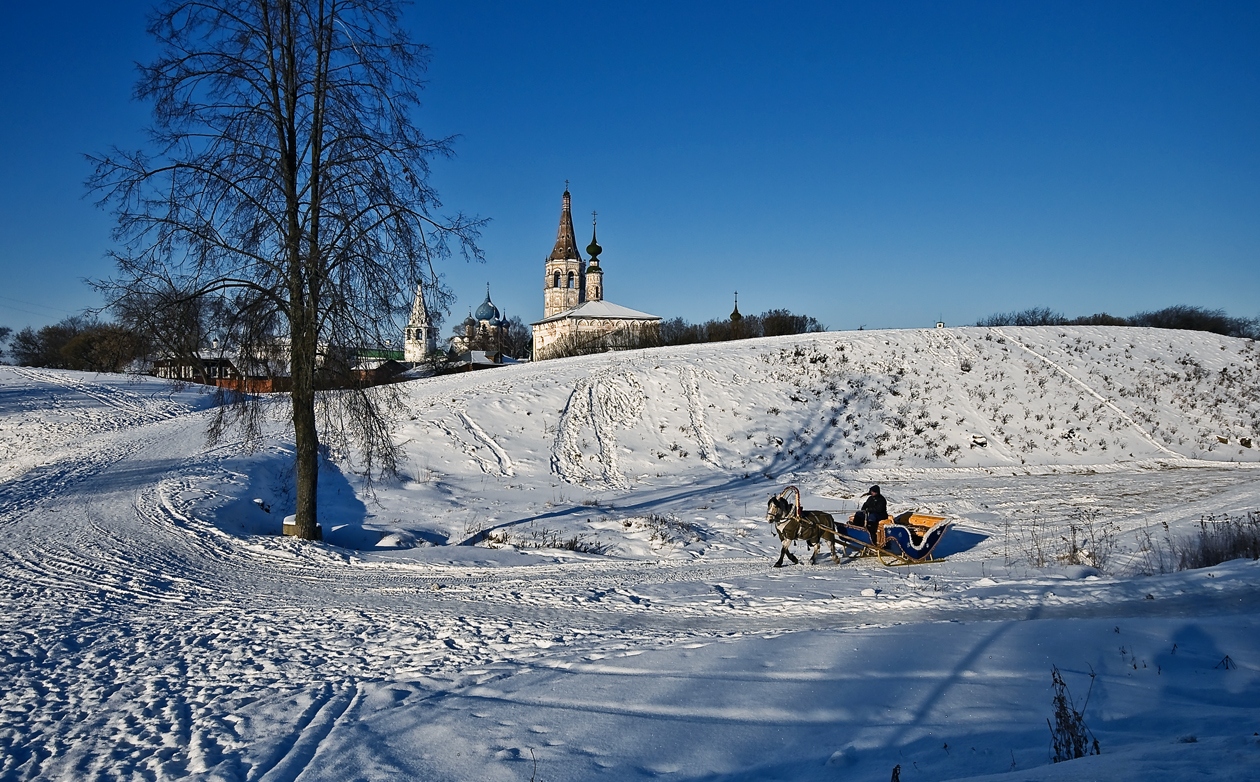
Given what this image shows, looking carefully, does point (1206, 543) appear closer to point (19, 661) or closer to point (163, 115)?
point (19, 661)

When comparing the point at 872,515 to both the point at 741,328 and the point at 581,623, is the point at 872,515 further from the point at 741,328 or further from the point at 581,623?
the point at 741,328

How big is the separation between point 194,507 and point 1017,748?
48.2 feet

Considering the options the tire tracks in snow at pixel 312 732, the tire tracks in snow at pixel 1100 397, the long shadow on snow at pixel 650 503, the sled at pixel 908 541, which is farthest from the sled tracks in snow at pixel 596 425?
the tire tracks in snow at pixel 1100 397

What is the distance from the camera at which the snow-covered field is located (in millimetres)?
4824

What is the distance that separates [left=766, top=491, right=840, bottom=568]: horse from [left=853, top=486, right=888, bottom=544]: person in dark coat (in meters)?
0.59

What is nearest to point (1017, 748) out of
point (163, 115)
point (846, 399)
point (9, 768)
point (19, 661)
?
point (9, 768)

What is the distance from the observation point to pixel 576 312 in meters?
81.0

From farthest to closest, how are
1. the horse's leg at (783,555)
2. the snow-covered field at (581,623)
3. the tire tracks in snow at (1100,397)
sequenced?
the tire tracks in snow at (1100,397), the horse's leg at (783,555), the snow-covered field at (581,623)

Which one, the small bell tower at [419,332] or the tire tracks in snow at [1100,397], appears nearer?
the small bell tower at [419,332]

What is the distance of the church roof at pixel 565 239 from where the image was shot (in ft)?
317

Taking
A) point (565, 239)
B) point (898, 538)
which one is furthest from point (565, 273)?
point (898, 538)

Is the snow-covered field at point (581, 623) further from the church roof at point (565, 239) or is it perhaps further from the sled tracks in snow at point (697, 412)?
the church roof at point (565, 239)

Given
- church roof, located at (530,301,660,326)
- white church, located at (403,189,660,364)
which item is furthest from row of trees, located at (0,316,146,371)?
church roof, located at (530,301,660,326)

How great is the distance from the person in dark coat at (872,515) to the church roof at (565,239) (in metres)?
86.3
